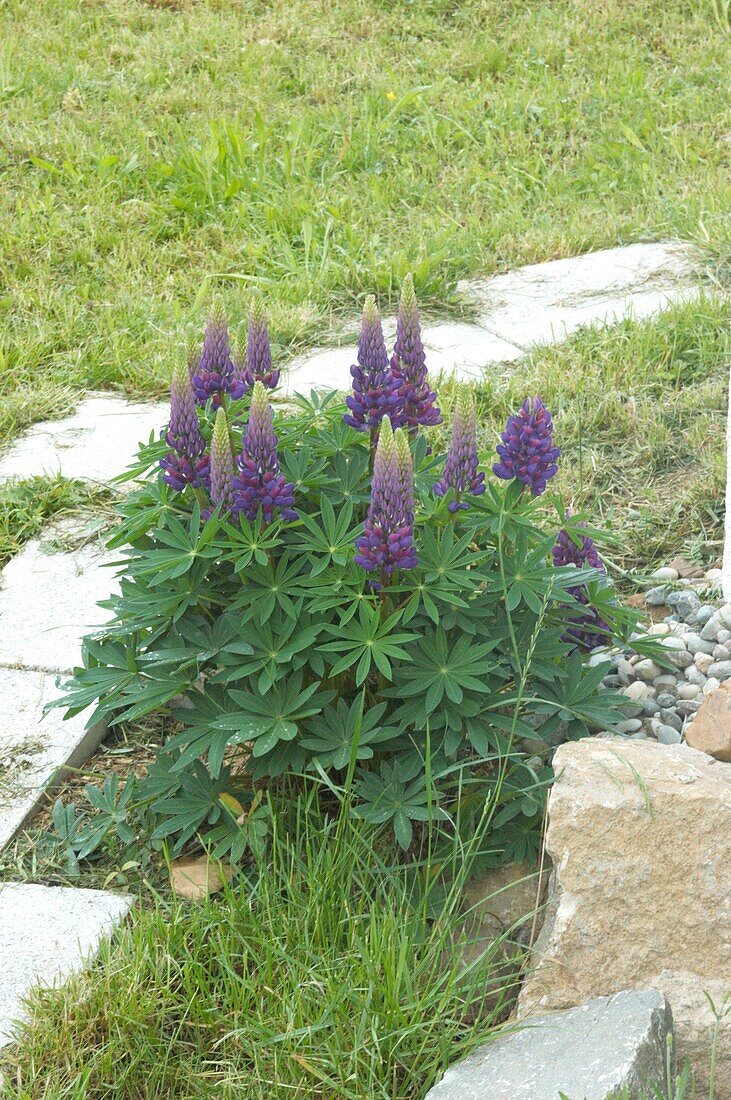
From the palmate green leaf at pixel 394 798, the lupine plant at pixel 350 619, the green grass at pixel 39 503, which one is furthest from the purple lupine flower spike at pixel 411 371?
the green grass at pixel 39 503

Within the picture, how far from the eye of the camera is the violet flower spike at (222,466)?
223 cm

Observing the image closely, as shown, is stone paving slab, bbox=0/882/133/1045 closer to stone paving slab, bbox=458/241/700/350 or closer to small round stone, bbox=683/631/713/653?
small round stone, bbox=683/631/713/653

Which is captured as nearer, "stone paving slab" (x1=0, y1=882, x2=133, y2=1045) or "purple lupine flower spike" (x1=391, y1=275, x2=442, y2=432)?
"stone paving slab" (x1=0, y1=882, x2=133, y2=1045)

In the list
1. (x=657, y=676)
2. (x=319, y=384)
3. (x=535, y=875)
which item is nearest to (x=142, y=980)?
(x=535, y=875)

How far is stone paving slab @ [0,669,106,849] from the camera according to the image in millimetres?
2746

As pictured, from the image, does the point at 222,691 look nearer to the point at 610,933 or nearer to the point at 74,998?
the point at 74,998

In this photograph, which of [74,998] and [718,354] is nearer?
[74,998]

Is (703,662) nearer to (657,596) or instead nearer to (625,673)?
(625,673)

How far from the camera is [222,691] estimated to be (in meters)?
2.43

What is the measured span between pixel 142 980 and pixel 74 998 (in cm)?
12

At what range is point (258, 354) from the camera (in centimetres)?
254

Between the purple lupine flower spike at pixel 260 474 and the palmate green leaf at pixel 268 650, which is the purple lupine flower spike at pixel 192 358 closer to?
the purple lupine flower spike at pixel 260 474

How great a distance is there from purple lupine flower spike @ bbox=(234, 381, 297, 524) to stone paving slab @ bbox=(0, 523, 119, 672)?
2.94 feet

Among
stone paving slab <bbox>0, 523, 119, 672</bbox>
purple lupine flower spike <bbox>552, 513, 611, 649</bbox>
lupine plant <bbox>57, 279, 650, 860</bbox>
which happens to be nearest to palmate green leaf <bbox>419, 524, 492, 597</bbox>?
lupine plant <bbox>57, 279, 650, 860</bbox>
